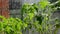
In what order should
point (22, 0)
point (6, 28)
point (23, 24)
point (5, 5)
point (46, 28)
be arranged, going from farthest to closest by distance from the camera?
point (22, 0) < point (5, 5) < point (46, 28) < point (23, 24) < point (6, 28)

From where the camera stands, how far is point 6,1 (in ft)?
12.1

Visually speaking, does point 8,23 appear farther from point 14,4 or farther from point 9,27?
point 14,4

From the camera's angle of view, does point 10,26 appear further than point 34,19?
No

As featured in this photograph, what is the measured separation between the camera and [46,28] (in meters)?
3.33

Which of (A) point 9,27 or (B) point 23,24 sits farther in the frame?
(B) point 23,24

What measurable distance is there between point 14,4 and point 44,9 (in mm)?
1289

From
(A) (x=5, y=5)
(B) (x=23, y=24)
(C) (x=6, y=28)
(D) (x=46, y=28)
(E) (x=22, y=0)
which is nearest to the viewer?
(C) (x=6, y=28)

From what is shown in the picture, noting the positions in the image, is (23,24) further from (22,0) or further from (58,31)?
(22,0)

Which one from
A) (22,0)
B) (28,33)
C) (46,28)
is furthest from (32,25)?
(22,0)

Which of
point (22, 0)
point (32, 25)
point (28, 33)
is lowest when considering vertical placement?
point (28, 33)

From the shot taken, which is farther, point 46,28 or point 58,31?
point 58,31

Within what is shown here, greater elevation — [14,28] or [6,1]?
[6,1]

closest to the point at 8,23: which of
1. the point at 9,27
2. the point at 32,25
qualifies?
the point at 9,27

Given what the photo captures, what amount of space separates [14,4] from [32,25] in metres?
1.18
